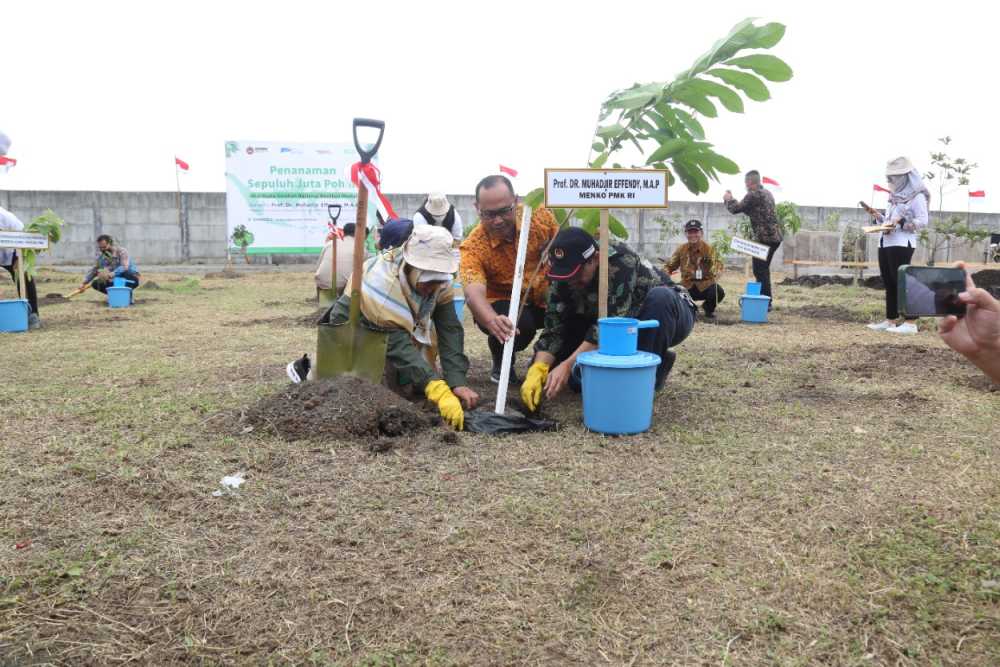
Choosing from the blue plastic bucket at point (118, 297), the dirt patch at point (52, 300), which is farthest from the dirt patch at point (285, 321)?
the dirt patch at point (52, 300)

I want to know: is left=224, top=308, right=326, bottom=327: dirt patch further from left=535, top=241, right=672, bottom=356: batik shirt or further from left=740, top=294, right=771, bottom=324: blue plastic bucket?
left=740, top=294, right=771, bottom=324: blue plastic bucket

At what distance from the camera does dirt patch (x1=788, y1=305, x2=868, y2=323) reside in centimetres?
689

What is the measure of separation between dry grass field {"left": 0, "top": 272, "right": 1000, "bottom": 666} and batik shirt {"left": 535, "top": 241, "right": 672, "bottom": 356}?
0.37 m

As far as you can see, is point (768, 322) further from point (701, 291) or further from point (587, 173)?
point (587, 173)

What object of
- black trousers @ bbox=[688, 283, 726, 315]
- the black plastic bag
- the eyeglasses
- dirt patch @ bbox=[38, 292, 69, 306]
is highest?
the eyeglasses

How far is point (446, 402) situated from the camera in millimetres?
2980

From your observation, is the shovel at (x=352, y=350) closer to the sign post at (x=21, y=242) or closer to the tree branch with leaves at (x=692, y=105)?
the tree branch with leaves at (x=692, y=105)

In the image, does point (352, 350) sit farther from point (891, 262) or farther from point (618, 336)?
point (891, 262)

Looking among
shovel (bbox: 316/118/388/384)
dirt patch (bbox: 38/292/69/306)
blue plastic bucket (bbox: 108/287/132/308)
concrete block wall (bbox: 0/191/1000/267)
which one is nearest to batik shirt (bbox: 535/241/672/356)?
shovel (bbox: 316/118/388/384)

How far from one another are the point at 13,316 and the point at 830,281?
34.5 ft

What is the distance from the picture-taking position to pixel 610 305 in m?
3.21

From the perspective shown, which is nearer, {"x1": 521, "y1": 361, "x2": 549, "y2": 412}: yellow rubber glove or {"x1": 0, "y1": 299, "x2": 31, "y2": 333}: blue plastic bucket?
{"x1": 521, "y1": 361, "x2": 549, "y2": 412}: yellow rubber glove

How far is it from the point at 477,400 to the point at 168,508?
143 centimetres

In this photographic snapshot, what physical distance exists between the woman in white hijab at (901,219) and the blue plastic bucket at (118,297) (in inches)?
300
